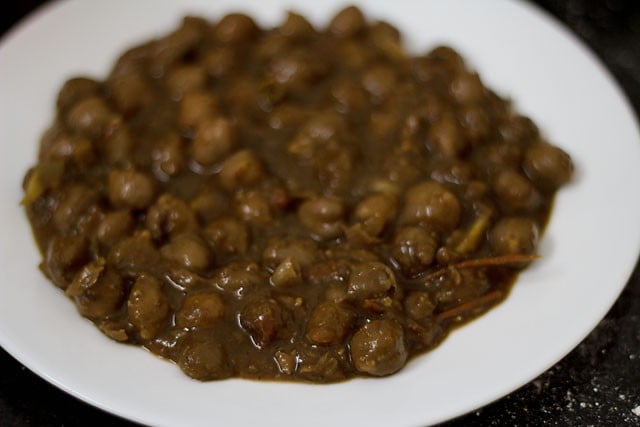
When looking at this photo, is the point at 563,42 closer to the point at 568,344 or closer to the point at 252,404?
the point at 568,344

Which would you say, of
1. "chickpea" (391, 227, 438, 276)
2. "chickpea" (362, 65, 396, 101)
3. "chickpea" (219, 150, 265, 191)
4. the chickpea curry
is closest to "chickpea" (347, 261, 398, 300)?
the chickpea curry

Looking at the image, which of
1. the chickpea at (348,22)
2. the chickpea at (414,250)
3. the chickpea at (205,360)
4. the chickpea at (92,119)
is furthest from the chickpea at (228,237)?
the chickpea at (348,22)

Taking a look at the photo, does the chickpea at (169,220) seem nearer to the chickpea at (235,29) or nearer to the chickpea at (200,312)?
the chickpea at (200,312)

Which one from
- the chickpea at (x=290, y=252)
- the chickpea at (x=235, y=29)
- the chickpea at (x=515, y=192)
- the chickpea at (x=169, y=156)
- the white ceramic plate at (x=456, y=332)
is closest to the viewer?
the white ceramic plate at (x=456, y=332)

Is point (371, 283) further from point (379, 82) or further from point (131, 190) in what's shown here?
point (379, 82)

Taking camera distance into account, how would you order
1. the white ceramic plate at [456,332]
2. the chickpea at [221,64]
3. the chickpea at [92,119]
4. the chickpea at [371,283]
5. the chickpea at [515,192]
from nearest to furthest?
1. the white ceramic plate at [456,332]
2. the chickpea at [371,283]
3. the chickpea at [515,192]
4. the chickpea at [92,119]
5. the chickpea at [221,64]
